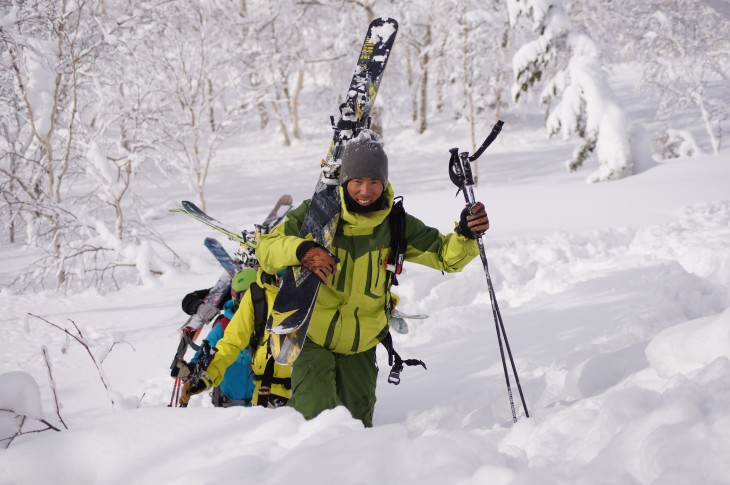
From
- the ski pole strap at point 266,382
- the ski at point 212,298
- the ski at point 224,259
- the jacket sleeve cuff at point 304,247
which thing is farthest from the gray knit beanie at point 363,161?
the ski at point 224,259

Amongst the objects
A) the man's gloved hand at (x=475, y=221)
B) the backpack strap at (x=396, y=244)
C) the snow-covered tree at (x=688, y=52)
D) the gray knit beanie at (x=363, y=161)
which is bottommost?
the backpack strap at (x=396, y=244)

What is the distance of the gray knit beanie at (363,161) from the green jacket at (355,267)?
14 cm

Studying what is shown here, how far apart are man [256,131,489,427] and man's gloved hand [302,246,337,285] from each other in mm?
188

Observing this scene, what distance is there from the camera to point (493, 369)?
451 centimetres

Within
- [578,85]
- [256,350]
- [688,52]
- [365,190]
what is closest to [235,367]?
[256,350]

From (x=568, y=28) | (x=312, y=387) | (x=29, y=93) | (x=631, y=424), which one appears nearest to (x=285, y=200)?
(x=312, y=387)

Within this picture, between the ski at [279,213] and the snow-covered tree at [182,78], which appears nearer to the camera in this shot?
the ski at [279,213]

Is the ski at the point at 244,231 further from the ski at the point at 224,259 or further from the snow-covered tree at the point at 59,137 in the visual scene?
the snow-covered tree at the point at 59,137

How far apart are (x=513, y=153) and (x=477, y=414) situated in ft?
69.2

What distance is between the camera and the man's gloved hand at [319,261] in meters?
2.65

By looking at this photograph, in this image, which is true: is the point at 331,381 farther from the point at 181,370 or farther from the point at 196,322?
the point at 196,322

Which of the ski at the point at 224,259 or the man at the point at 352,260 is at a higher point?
the man at the point at 352,260

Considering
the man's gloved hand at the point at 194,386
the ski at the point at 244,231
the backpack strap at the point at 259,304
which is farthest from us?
the ski at the point at 244,231

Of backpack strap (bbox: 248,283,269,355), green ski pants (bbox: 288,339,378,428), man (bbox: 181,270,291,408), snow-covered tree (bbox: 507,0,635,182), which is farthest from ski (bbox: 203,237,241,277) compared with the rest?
snow-covered tree (bbox: 507,0,635,182)
